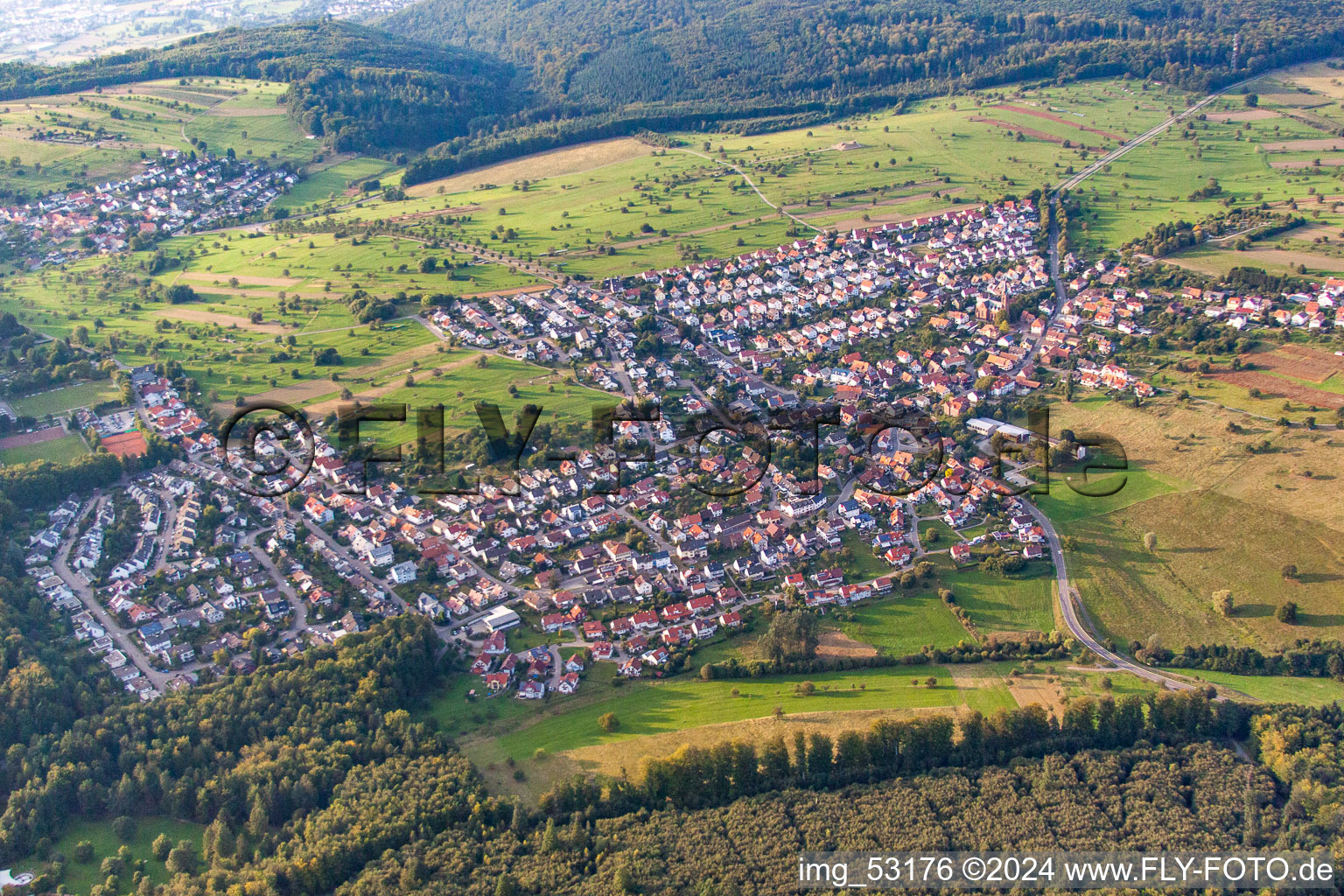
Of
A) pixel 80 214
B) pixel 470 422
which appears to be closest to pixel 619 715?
pixel 470 422

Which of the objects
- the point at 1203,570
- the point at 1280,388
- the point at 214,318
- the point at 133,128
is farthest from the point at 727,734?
the point at 133,128

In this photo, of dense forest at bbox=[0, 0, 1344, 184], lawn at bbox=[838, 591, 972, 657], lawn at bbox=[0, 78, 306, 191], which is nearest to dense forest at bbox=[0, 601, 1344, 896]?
lawn at bbox=[838, 591, 972, 657]

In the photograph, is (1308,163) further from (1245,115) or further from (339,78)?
(339,78)

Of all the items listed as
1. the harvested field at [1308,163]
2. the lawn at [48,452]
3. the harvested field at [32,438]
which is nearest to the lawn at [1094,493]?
the lawn at [48,452]

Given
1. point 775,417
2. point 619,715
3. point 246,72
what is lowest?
point 619,715

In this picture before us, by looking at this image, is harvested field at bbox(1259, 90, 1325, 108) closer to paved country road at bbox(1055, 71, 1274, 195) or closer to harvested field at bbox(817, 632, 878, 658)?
paved country road at bbox(1055, 71, 1274, 195)

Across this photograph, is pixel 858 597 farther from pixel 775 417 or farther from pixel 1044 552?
pixel 775 417
